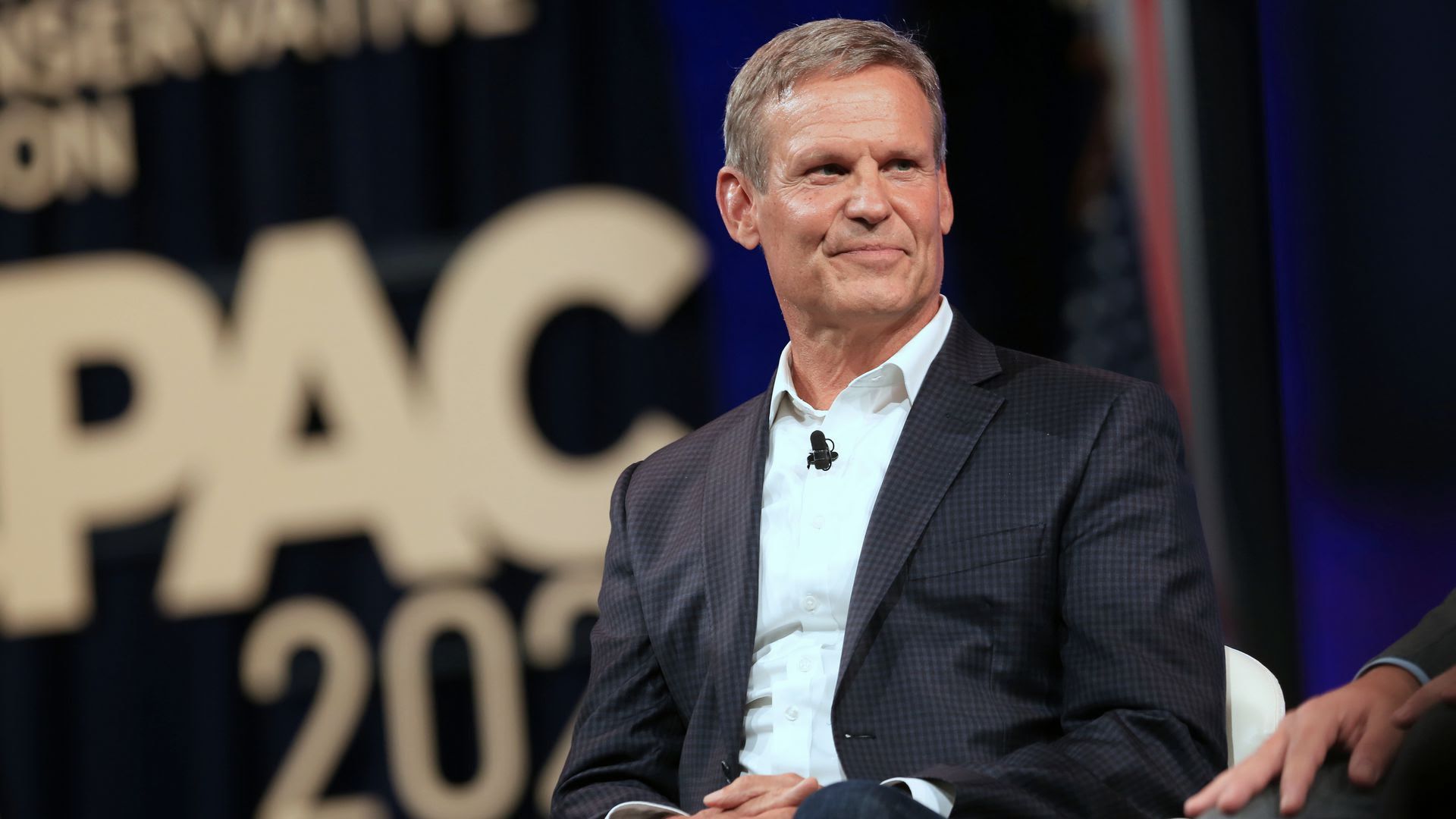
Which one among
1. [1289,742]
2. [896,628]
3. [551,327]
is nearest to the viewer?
[1289,742]

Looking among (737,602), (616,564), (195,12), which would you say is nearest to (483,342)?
(195,12)

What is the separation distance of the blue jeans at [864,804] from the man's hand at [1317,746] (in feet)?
0.72

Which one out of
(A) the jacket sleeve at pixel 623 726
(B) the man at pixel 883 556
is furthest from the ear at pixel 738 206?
(A) the jacket sleeve at pixel 623 726

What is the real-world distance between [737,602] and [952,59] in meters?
1.43

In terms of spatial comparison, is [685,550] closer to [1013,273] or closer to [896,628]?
[896,628]

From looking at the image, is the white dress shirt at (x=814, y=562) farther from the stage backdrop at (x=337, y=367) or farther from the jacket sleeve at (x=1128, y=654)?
the stage backdrop at (x=337, y=367)

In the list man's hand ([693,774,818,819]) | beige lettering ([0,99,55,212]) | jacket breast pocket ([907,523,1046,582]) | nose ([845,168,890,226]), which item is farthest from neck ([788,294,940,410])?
beige lettering ([0,99,55,212])

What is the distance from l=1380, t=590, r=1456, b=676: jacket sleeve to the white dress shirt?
53 cm

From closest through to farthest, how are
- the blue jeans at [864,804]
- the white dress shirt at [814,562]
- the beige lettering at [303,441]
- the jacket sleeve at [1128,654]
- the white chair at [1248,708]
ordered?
the blue jeans at [864,804], the jacket sleeve at [1128,654], the white chair at [1248,708], the white dress shirt at [814,562], the beige lettering at [303,441]

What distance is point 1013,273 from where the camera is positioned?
2.70 metres

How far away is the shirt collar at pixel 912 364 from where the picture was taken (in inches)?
66.3

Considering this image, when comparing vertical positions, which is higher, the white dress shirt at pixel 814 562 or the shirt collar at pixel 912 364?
the shirt collar at pixel 912 364

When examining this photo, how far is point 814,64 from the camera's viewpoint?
1700mm

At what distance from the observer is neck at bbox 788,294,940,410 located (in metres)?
1.74
